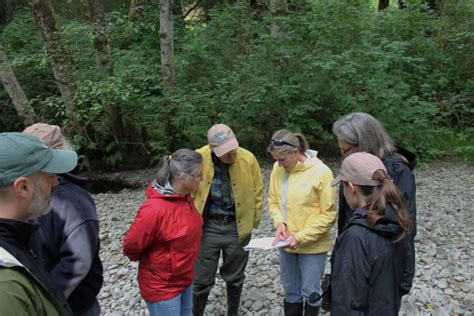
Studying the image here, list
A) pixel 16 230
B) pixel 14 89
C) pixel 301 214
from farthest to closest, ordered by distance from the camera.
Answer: pixel 14 89
pixel 301 214
pixel 16 230

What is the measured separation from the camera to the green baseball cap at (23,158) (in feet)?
4.68

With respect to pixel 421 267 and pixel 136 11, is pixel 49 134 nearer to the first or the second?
pixel 421 267

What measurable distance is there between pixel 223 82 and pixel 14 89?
4.30 metres

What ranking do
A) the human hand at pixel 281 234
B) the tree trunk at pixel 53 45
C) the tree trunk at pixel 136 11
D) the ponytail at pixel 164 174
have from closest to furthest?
1. the ponytail at pixel 164 174
2. the human hand at pixel 281 234
3. the tree trunk at pixel 53 45
4. the tree trunk at pixel 136 11

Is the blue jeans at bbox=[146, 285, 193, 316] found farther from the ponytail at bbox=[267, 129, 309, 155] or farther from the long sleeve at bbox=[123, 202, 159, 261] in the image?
the ponytail at bbox=[267, 129, 309, 155]

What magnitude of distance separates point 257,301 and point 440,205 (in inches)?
163

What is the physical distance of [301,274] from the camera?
10.6ft

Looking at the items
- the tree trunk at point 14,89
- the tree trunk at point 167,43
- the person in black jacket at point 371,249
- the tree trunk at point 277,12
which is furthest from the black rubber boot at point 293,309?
the tree trunk at point 14,89

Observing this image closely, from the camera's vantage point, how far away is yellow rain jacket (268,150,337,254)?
3004 mm

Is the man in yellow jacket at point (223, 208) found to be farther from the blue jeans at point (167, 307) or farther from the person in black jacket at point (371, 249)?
the person in black jacket at point (371, 249)

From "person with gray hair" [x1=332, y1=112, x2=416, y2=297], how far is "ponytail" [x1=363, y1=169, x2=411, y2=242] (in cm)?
38

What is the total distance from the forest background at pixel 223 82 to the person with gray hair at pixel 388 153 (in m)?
5.57

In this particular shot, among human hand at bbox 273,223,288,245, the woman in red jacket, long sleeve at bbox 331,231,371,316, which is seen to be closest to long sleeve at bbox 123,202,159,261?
the woman in red jacket

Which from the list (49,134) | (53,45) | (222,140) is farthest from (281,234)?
(53,45)
